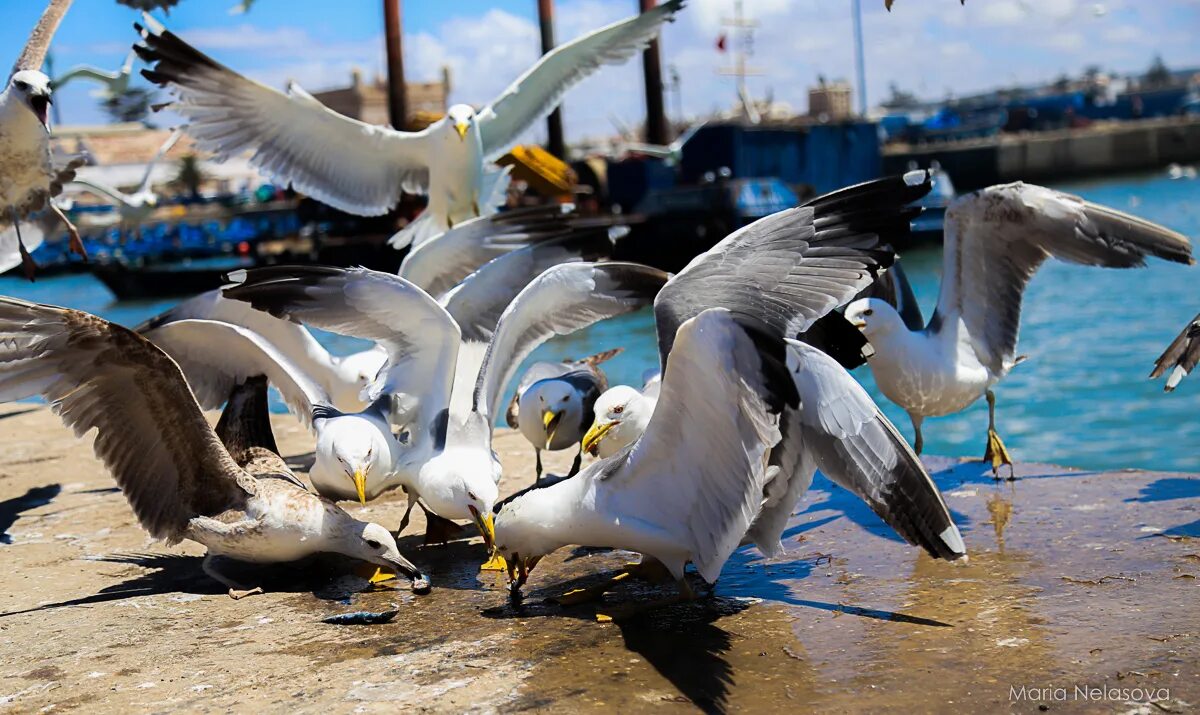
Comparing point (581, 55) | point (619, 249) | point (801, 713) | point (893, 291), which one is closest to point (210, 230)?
point (619, 249)

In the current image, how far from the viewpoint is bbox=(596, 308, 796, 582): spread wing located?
9.77 ft

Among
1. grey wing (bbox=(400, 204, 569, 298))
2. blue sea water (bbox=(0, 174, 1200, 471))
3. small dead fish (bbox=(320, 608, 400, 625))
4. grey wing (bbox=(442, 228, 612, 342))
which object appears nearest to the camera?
small dead fish (bbox=(320, 608, 400, 625))

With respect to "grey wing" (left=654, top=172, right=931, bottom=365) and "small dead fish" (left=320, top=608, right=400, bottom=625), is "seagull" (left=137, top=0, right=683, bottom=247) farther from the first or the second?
"grey wing" (left=654, top=172, right=931, bottom=365)

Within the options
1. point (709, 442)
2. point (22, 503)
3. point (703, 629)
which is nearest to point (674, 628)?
point (703, 629)

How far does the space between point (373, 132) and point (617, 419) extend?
4.10m

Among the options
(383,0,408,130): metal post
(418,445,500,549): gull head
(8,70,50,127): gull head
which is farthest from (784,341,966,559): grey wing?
(383,0,408,130): metal post

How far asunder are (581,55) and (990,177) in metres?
44.9

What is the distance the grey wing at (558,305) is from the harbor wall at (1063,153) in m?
46.5

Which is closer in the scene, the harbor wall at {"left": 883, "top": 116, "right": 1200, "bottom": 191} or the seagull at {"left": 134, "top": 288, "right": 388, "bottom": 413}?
the seagull at {"left": 134, "top": 288, "right": 388, "bottom": 413}

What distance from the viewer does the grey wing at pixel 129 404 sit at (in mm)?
3986

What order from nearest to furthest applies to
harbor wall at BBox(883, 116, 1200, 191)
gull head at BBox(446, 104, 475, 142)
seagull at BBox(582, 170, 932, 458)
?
seagull at BBox(582, 170, 932, 458) < gull head at BBox(446, 104, 475, 142) < harbor wall at BBox(883, 116, 1200, 191)

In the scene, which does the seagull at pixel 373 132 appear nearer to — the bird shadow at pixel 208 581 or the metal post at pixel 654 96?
the bird shadow at pixel 208 581

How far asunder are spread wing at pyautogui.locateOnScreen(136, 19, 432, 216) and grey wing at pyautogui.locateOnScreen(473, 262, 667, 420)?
303 cm

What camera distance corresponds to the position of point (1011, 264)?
5.21 metres
